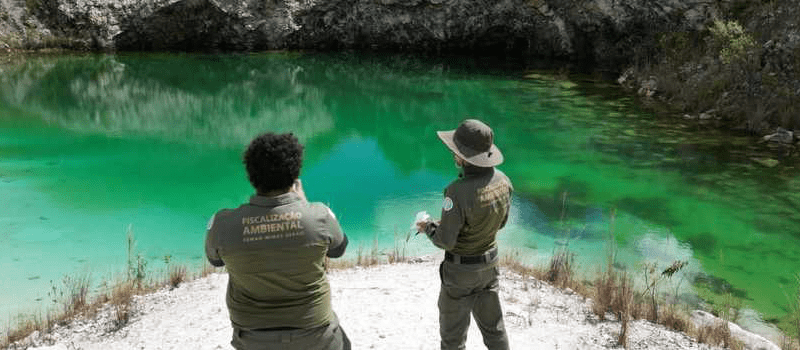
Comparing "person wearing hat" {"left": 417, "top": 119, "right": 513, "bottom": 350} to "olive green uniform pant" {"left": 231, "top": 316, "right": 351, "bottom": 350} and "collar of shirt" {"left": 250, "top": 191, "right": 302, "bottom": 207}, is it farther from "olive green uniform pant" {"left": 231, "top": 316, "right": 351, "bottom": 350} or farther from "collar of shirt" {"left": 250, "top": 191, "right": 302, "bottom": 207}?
"collar of shirt" {"left": 250, "top": 191, "right": 302, "bottom": 207}

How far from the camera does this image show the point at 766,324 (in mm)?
7098

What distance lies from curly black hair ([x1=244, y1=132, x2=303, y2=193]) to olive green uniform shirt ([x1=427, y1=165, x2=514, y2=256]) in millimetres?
1240

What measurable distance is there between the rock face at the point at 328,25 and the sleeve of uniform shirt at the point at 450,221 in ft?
72.9

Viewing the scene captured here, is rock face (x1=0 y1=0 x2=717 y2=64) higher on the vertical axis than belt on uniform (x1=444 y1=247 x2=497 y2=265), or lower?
higher

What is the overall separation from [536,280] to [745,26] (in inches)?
589

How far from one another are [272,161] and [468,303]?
1.86m

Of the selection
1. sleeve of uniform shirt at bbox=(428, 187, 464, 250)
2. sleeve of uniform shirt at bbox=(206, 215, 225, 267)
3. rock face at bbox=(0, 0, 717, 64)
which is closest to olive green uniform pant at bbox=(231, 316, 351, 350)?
sleeve of uniform shirt at bbox=(206, 215, 225, 267)

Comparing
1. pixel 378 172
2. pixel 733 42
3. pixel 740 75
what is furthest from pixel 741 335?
pixel 733 42

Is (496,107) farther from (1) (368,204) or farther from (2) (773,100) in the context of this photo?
(1) (368,204)

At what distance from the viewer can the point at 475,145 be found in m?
4.12

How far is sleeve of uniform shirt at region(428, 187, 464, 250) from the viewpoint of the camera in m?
4.00

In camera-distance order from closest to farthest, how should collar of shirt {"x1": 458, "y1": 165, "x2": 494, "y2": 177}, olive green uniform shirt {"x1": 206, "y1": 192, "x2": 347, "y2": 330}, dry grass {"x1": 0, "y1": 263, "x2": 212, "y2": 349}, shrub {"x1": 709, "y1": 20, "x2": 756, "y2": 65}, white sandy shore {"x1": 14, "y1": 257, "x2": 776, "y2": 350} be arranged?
olive green uniform shirt {"x1": 206, "y1": 192, "x2": 347, "y2": 330}
collar of shirt {"x1": 458, "y1": 165, "x2": 494, "y2": 177}
white sandy shore {"x1": 14, "y1": 257, "x2": 776, "y2": 350}
dry grass {"x1": 0, "y1": 263, "x2": 212, "y2": 349}
shrub {"x1": 709, "y1": 20, "x2": 756, "y2": 65}

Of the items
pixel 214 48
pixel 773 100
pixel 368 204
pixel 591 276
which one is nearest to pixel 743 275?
pixel 591 276

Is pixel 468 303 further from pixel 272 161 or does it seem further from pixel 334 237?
pixel 272 161
